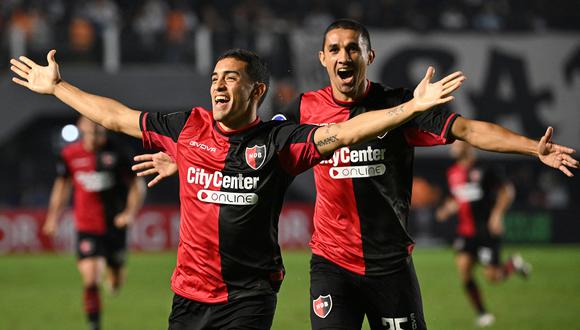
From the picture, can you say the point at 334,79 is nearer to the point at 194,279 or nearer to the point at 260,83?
the point at 260,83

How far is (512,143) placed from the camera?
5.84 meters

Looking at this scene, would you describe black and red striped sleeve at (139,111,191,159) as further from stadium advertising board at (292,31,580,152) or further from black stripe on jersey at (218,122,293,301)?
stadium advertising board at (292,31,580,152)

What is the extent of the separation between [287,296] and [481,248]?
12.1ft

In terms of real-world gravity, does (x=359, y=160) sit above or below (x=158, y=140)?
below

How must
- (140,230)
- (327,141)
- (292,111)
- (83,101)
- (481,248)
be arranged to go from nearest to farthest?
(327,141), (83,101), (292,111), (481,248), (140,230)

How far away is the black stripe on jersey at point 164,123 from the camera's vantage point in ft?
19.5

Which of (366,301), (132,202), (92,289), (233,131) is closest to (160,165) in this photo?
(233,131)

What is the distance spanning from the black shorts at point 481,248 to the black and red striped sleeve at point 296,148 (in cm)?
848

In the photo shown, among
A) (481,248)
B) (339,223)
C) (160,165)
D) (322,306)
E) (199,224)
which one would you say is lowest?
(481,248)

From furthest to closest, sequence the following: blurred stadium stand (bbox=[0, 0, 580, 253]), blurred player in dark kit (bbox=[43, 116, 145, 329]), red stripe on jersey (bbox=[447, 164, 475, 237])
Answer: blurred stadium stand (bbox=[0, 0, 580, 253])
red stripe on jersey (bbox=[447, 164, 475, 237])
blurred player in dark kit (bbox=[43, 116, 145, 329])

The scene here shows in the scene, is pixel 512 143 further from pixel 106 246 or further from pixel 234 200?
pixel 106 246

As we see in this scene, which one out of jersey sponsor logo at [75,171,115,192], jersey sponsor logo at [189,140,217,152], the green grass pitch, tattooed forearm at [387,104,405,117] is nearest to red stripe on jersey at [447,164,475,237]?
the green grass pitch

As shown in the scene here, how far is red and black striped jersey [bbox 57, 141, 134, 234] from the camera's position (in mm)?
12578

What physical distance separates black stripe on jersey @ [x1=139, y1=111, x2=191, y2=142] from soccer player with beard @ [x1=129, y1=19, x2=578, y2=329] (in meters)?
0.43
